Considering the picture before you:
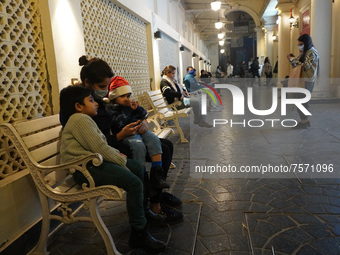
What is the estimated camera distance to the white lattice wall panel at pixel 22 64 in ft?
7.63

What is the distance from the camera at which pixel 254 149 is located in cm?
446

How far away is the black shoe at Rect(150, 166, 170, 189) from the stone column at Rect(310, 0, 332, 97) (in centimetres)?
872

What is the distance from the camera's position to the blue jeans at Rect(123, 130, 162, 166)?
2488 mm

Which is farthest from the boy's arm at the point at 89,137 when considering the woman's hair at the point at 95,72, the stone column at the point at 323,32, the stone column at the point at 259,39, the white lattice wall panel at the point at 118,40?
the stone column at the point at 259,39

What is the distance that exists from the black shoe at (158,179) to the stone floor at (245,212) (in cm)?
32

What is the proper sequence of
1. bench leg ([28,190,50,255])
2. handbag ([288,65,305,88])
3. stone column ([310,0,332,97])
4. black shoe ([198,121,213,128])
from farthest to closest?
stone column ([310,0,332,97]) → black shoe ([198,121,213,128]) → handbag ([288,65,305,88]) → bench leg ([28,190,50,255])

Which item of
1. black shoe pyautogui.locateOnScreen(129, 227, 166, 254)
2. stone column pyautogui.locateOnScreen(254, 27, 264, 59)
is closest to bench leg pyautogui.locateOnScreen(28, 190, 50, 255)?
black shoe pyautogui.locateOnScreen(129, 227, 166, 254)

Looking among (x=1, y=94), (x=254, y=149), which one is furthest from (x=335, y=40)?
(x=1, y=94)

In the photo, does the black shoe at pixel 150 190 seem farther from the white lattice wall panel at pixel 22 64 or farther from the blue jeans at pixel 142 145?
the white lattice wall panel at pixel 22 64

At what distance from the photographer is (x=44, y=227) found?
198cm

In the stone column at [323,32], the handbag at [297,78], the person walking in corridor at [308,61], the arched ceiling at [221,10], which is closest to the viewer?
the person walking in corridor at [308,61]

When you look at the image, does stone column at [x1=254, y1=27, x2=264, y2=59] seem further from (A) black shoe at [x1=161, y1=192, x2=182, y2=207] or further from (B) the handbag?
(A) black shoe at [x1=161, y1=192, x2=182, y2=207]

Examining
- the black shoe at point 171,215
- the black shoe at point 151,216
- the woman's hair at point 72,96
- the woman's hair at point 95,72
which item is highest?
the woman's hair at point 95,72

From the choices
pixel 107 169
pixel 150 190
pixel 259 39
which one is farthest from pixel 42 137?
pixel 259 39
